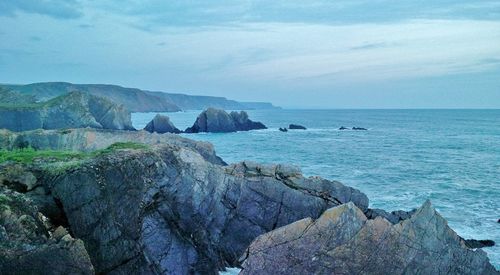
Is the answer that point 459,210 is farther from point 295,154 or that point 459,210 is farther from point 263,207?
point 295,154

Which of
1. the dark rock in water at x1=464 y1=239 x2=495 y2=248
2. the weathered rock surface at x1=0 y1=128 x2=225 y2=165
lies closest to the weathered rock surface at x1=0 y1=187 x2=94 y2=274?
the weathered rock surface at x1=0 y1=128 x2=225 y2=165

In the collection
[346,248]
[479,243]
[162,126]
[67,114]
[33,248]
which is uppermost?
[33,248]

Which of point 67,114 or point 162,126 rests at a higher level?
point 67,114

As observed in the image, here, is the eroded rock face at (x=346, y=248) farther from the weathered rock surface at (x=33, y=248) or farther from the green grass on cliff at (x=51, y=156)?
the green grass on cliff at (x=51, y=156)

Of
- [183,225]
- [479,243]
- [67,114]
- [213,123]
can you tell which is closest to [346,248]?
[183,225]

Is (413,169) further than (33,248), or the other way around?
(413,169)

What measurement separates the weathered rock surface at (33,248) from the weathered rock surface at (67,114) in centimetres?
6103

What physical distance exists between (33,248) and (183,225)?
6824 mm

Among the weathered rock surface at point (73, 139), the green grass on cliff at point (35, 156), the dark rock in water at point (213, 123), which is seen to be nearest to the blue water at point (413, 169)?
the weathered rock surface at point (73, 139)

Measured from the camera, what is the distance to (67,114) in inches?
3127

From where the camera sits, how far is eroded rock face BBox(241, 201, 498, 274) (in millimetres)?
15828

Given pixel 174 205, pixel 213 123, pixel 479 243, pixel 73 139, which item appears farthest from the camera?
pixel 213 123

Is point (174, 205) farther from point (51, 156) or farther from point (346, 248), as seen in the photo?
point (346, 248)

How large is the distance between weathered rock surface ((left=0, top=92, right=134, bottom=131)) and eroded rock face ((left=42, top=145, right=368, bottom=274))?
58.7 meters
